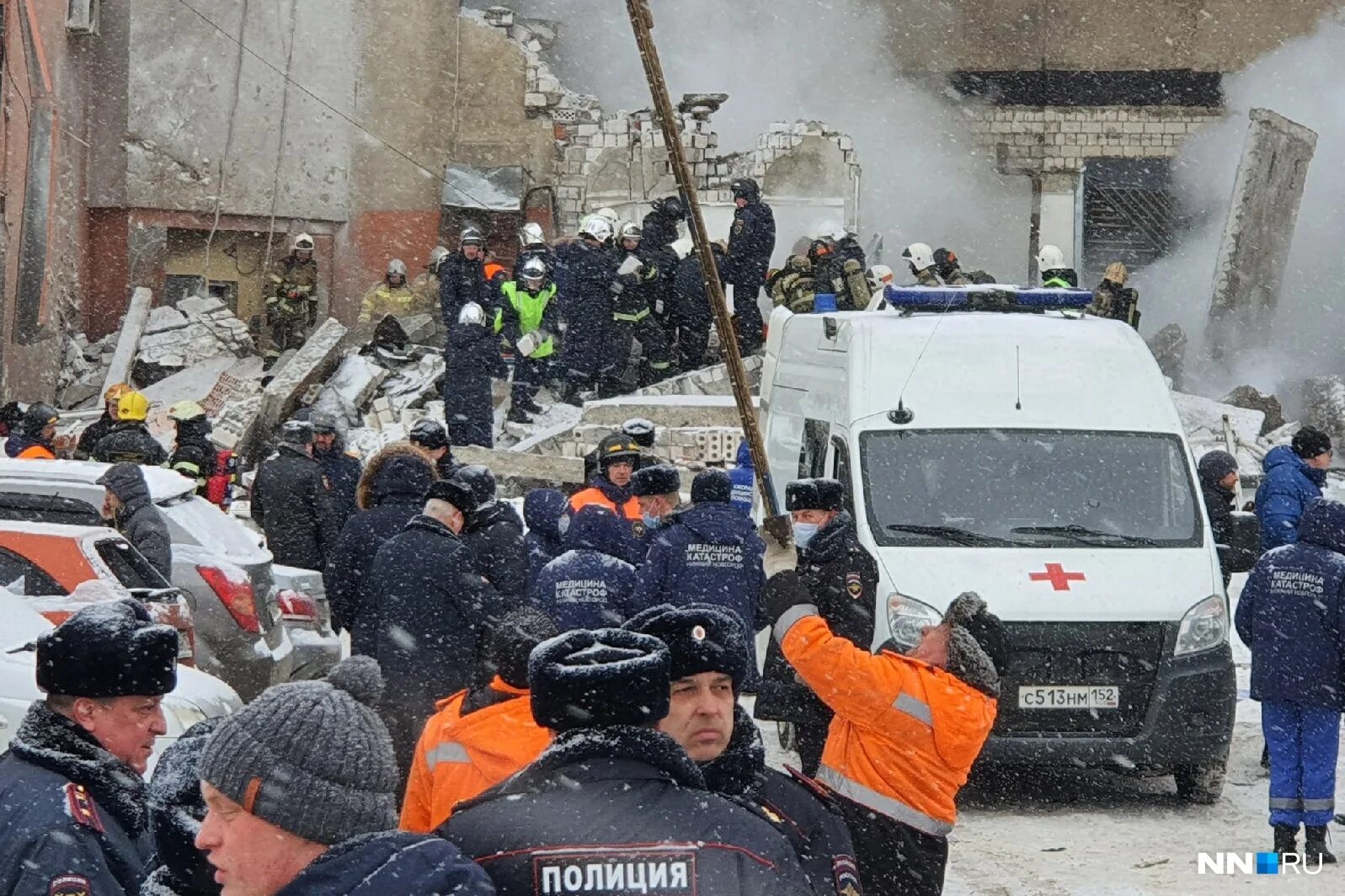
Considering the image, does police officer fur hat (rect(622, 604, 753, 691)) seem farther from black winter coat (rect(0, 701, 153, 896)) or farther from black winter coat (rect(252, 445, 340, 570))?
black winter coat (rect(252, 445, 340, 570))

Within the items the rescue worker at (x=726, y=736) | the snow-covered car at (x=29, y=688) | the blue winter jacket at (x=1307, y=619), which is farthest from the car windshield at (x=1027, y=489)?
the rescue worker at (x=726, y=736)

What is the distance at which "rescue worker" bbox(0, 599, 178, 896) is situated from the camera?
3141 mm

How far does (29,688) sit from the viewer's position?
6207 millimetres

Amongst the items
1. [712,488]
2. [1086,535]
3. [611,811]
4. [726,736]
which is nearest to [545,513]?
[712,488]

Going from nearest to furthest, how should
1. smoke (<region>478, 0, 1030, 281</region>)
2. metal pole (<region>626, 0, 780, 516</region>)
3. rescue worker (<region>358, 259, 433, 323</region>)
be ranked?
metal pole (<region>626, 0, 780, 516</region>) → rescue worker (<region>358, 259, 433, 323</region>) → smoke (<region>478, 0, 1030, 281</region>)

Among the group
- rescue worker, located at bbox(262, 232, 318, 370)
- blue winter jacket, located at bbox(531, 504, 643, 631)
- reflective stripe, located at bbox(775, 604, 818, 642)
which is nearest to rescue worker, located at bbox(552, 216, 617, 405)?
rescue worker, located at bbox(262, 232, 318, 370)

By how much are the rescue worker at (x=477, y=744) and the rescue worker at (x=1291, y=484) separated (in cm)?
761

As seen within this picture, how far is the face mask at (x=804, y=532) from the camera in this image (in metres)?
7.63

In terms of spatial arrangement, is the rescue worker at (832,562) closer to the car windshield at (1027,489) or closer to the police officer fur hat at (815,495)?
the police officer fur hat at (815,495)

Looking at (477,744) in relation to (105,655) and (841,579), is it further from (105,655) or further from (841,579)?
(841,579)

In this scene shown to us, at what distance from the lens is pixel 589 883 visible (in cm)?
251

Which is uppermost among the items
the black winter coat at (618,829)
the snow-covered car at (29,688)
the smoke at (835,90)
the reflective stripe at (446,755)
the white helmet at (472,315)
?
the smoke at (835,90)

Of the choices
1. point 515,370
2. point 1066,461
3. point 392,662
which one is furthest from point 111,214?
point 392,662

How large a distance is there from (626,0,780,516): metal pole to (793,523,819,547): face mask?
293mm
